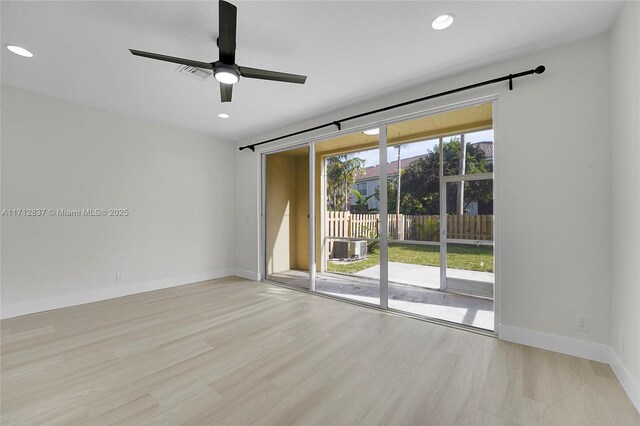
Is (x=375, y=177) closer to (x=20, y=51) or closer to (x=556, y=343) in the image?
(x=556, y=343)

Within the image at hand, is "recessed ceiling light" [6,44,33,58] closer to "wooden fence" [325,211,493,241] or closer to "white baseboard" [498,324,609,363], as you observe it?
"wooden fence" [325,211,493,241]

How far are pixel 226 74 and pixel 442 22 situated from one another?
68.9 inches

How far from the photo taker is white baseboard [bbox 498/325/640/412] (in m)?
1.74

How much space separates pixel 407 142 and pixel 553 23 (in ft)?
7.35

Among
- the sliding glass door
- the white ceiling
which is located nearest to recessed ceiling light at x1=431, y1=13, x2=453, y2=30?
the white ceiling

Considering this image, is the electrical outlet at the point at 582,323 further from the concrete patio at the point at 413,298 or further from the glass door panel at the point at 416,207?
the glass door panel at the point at 416,207

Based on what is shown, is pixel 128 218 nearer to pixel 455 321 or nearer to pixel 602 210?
pixel 455 321

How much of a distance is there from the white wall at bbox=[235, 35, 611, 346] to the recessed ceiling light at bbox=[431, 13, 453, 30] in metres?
0.86

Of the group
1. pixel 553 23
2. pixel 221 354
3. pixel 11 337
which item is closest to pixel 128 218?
pixel 11 337

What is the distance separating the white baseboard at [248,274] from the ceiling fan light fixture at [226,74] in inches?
144

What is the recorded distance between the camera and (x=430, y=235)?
4.22 meters

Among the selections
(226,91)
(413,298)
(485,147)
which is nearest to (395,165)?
(485,147)

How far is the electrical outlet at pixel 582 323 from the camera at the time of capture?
7.21ft

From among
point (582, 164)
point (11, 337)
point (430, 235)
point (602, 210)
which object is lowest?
point (11, 337)
